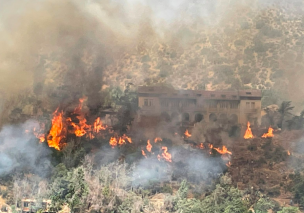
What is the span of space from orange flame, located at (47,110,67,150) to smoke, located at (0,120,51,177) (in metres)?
1.22

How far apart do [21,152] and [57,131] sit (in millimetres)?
2864

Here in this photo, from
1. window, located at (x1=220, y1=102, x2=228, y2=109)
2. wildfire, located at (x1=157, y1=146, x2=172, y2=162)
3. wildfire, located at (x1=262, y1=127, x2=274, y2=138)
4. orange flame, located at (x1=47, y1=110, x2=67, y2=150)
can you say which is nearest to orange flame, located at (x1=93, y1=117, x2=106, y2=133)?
orange flame, located at (x1=47, y1=110, x2=67, y2=150)

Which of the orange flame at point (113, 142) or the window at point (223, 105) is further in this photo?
the orange flame at point (113, 142)

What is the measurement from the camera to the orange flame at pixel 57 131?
69.8 feet

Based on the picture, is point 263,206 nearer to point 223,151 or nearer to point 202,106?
point 223,151

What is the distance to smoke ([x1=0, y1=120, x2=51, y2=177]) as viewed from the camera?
18641 millimetres

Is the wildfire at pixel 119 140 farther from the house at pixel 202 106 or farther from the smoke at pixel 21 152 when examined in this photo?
the smoke at pixel 21 152

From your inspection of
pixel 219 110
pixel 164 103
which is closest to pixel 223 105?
pixel 219 110

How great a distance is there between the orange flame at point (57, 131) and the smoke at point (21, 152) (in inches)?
48.2

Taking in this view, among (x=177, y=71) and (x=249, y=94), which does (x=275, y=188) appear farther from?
(x=177, y=71)

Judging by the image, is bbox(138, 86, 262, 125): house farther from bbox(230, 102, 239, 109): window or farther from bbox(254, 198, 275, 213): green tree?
bbox(254, 198, 275, 213): green tree

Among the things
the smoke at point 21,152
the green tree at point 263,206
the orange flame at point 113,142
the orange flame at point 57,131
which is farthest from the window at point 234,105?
the smoke at point 21,152

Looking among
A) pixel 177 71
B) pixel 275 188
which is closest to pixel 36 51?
pixel 177 71

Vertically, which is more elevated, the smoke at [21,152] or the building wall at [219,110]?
the building wall at [219,110]
